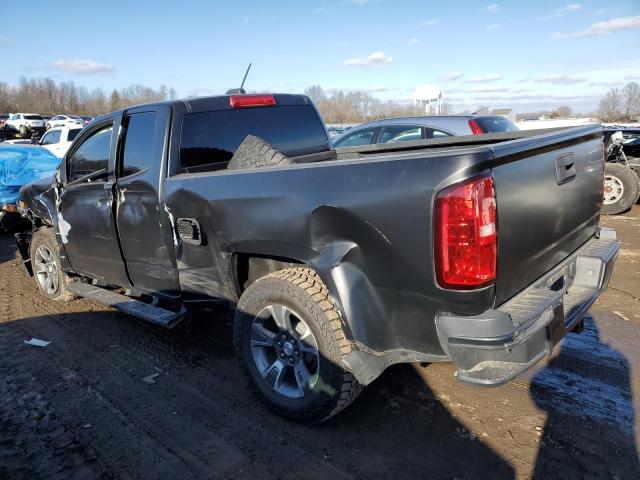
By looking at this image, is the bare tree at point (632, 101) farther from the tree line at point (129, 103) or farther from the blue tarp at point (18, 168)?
the blue tarp at point (18, 168)

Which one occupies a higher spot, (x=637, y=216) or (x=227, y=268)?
(x=227, y=268)

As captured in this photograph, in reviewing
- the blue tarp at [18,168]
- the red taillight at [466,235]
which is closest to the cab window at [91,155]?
the red taillight at [466,235]

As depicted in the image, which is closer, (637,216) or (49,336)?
(49,336)

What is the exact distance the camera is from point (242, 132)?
12.7 feet

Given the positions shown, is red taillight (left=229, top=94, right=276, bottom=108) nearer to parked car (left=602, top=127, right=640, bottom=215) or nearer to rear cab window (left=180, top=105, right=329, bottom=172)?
rear cab window (left=180, top=105, right=329, bottom=172)

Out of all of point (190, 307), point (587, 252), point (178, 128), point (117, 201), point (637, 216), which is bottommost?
point (637, 216)

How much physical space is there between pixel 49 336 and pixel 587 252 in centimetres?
456

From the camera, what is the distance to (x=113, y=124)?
13.2 feet

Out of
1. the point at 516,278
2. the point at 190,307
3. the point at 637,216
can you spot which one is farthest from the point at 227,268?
the point at 637,216

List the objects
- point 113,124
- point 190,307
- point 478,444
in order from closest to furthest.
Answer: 1. point 478,444
2. point 190,307
3. point 113,124

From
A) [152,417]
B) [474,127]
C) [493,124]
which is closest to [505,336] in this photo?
[152,417]

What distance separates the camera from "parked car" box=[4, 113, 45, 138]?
3578 cm

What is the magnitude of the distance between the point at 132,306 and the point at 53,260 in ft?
6.21

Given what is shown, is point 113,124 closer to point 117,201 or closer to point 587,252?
point 117,201
